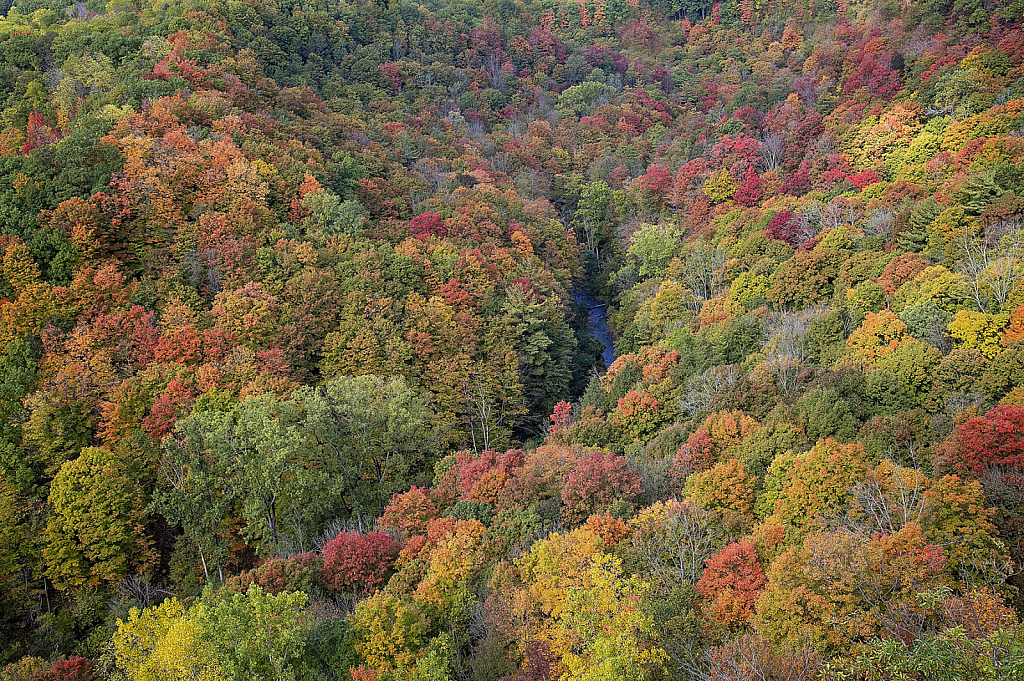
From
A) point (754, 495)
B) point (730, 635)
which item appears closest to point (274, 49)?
point (754, 495)

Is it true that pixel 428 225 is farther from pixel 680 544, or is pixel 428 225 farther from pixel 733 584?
pixel 733 584

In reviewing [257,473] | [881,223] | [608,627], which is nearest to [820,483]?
[608,627]

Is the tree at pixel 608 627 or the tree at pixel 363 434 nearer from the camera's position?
the tree at pixel 608 627

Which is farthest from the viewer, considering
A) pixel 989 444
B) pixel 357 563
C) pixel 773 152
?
pixel 773 152

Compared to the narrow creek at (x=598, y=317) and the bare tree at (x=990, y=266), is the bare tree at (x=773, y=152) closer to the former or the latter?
the narrow creek at (x=598, y=317)

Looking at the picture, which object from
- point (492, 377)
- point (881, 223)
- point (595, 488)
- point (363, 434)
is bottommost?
point (492, 377)

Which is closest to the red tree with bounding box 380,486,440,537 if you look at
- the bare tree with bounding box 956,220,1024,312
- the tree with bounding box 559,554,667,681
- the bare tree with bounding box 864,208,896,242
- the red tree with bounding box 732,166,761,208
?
the tree with bounding box 559,554,667,681

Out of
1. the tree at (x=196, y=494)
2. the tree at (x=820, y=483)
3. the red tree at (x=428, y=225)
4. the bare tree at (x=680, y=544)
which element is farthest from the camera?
the red tree at (x=428, y=225)

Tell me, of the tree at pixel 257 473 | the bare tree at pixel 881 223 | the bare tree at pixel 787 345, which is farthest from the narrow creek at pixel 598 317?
the tree at pixel 257 473
